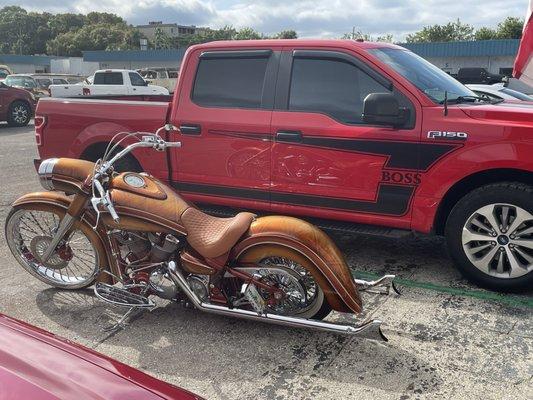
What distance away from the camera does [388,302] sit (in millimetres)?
4027

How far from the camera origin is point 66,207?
397cm

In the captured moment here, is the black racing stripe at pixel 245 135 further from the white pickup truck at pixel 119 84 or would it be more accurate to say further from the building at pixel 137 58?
the building at pixel 137 58

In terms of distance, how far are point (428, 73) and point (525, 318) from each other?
7.42 ft

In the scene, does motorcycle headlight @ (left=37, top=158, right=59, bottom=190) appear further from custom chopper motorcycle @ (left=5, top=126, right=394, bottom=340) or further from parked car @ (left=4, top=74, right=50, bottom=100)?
parked car @ (left=4, top=74, right=50, bottom=100)

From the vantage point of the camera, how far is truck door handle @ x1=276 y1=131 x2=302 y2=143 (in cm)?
455

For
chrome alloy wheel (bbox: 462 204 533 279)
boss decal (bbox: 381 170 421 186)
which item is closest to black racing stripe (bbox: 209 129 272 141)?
boss decal (bbox: 381 170 421 186)

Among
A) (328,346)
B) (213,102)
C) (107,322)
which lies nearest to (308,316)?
(328,346)

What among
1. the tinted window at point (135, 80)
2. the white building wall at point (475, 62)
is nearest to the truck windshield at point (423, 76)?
the tinted window at point (135, 80)

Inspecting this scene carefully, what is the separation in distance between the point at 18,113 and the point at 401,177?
50.6ft

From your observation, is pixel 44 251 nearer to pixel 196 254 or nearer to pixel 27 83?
pixel 196 254

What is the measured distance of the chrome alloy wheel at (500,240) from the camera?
3.94 metres

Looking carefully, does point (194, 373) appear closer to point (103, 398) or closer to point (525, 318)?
point (103, 398)

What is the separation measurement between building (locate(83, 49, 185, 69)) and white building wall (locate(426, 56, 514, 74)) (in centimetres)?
2812

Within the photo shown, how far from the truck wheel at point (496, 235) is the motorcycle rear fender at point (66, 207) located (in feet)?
8.56
